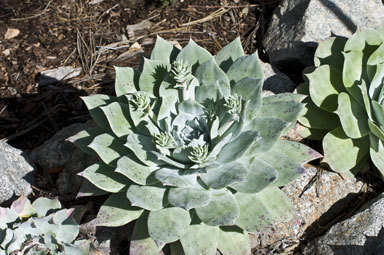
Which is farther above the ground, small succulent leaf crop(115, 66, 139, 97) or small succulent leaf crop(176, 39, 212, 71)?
small succulent leaf crop(176, 39, 212, 71)

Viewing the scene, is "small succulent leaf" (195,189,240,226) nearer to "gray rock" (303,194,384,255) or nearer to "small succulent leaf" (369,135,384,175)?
"gray rock" (303,194,384,255)

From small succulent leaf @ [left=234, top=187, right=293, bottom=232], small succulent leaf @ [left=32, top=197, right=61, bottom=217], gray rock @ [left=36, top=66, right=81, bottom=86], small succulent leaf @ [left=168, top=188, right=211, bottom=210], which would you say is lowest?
small succulent leaf @ [left=32, top=197, right=61, bottom=217]

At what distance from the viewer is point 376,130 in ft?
8.35

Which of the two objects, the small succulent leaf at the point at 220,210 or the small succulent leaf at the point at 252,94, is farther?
the small succulent leaf at the point at 252,94

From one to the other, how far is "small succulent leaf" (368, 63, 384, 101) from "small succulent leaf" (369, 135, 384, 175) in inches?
8.8

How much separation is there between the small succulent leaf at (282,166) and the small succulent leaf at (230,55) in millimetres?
506

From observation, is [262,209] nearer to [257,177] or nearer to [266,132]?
[257,177]

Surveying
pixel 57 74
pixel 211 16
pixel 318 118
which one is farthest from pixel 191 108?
pixel 211 16

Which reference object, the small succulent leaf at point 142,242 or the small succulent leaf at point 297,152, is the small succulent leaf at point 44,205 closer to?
the small succulent leaf at point 142,242

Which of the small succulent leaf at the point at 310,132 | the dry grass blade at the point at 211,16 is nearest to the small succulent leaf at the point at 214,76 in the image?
the small succulent leaf at the point at 310,132

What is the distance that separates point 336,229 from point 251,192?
0.67m

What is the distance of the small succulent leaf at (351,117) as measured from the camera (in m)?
2.62

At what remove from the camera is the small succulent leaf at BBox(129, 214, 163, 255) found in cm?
225

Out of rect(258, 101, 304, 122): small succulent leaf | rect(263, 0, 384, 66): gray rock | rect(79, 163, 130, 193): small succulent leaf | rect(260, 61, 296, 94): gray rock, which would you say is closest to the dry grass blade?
rect(263, 0, 384, 66): gray rock
